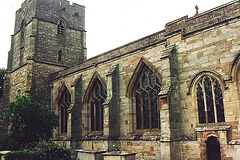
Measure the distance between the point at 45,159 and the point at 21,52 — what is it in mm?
17207

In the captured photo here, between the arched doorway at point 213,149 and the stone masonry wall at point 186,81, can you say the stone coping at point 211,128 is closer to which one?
the stone masonry wall at point 186,81

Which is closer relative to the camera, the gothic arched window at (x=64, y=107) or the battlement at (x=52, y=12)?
the gothic arched window at (x=64, y=107)

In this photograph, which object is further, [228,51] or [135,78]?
[135,78]

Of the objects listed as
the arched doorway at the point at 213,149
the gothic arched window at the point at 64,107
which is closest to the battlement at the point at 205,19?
the arched doorway at the point at 213,149

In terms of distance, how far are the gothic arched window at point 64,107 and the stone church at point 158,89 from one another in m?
0.04

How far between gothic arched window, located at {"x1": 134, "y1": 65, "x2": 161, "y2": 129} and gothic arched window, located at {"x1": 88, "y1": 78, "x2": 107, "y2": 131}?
352 centimetres

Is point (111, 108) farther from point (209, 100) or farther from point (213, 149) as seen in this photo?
point (213, 149)

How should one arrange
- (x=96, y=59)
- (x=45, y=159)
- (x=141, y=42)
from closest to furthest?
(x=45, y=159) < (x=141, y=42) < (x=96, y=59)

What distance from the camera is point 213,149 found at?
37.9ft

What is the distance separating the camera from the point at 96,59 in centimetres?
1969

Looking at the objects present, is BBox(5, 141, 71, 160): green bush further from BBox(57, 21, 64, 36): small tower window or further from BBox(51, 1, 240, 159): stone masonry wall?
BBox(57, 21, 64, 36): small tower window

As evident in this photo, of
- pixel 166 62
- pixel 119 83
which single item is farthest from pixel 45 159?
pixel 166 62

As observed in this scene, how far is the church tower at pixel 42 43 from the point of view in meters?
25.4

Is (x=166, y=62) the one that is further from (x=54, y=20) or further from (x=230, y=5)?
(x=54, y=20)
